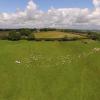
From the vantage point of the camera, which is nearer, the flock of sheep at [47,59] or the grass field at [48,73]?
the grass field at [48,73]

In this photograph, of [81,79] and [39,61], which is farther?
[39,61]

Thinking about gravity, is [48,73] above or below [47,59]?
below

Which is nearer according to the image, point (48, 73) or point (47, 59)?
point (48, 73)

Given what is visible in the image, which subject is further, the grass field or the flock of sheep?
the flock of sheep

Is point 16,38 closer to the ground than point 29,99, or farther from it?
farther from it

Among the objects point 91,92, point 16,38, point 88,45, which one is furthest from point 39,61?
point 16,38

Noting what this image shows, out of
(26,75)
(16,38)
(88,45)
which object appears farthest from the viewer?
(16,38)

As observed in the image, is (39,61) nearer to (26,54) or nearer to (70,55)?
(26,54)

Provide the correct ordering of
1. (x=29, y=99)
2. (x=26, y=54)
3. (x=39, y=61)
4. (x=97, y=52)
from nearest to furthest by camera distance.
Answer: (x=29, y=99), (x=39, y=61), (x=26, y=54), (x=97, y=52)
